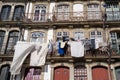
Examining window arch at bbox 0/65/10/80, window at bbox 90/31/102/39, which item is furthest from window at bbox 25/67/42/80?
window at bbox 90/31/102/39

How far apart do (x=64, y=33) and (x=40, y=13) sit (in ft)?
11.2

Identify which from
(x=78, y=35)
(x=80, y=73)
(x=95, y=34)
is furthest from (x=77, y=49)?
(x=95, y=34)

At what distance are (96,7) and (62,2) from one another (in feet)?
11.1

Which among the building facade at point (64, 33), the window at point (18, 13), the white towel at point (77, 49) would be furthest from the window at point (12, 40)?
the white towel at point (77, 49)

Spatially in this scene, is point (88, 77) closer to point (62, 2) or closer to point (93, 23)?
point (93, 23)

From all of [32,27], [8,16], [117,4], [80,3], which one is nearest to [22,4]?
[8,16]

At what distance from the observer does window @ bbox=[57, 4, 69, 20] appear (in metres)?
21.8

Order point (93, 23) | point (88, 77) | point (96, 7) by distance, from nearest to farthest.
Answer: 1. point (88, 77)
2. point (93, 23)
3. point (96, 7)

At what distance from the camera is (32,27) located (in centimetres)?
2109

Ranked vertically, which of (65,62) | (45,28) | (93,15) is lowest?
(65,62)

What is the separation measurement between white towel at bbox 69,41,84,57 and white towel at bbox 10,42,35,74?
3276 mm

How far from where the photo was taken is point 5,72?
19297 mm

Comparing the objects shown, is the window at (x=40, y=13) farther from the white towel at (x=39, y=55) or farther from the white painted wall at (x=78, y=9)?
the white towel at (x=39, y=55)

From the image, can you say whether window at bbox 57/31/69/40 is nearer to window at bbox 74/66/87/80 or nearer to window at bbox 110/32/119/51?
window at bbox 74/66/87/80
